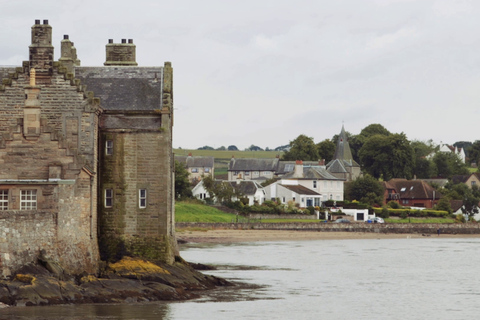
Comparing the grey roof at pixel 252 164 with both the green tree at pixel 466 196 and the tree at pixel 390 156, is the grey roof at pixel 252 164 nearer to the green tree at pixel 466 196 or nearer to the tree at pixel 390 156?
the tree at pixel 390 156

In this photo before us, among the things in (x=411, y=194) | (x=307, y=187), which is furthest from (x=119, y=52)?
(x=411, y=194)

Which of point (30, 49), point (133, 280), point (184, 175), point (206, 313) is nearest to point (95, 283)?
point (133, 280)

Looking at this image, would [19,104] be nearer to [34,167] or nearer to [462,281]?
[34,167]

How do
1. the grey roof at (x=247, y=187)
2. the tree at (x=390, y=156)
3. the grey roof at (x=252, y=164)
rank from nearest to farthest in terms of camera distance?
the grey roof at (x=247, y=187)
the tree at (x=390, y=156)
the grey roof at (x=252, y=164)

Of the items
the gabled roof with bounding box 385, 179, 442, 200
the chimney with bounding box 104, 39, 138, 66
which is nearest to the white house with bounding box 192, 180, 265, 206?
the gabled roof with bounding box 385, 179, 442, 200

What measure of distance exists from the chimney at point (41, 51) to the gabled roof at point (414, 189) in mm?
110357

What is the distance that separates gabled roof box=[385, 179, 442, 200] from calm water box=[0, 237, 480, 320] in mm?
62726

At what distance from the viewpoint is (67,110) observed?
118 ft

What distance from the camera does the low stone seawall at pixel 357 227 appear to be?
97.7 m

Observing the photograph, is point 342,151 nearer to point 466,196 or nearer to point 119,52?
point 466,196

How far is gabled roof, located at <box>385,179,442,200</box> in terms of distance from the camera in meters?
142

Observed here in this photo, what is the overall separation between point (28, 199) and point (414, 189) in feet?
381

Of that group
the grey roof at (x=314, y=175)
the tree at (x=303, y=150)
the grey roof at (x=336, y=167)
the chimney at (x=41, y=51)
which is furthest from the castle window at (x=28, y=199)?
the tree at (x=303, y=150)

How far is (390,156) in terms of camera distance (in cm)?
15838
